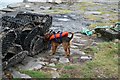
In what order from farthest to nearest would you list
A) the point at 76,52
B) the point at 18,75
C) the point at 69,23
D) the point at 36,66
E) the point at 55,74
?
the point at 69,23, the point at 76,52, the point at 36,66, the point at 55,74, the point at 18,75

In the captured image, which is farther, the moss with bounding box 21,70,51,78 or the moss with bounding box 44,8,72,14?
the moss with bounding box 44,8,72,14

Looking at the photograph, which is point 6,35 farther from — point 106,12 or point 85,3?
point 85,3

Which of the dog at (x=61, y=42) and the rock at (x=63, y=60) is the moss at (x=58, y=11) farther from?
the rock at (x=63, y=60)

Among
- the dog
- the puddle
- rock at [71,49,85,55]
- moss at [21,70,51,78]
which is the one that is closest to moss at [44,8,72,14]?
the puddle

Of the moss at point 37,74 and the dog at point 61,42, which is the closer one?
the moss at point 37,74

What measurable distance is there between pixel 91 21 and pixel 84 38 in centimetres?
385

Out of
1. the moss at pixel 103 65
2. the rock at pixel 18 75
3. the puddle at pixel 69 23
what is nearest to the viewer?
the rock at pixel 18 75

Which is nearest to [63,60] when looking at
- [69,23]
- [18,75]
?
[18,75]

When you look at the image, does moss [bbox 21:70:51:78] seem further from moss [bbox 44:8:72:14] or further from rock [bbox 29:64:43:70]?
moss [bbox 44:8:72:14]

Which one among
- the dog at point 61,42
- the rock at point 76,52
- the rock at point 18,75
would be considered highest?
the dog at point 61,42

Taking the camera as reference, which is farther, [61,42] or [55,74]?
[61,42]

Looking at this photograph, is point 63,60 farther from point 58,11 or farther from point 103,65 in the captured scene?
point 58,11

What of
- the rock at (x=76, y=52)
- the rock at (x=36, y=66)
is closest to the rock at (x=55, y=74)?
the rock at (x=36, y=66)

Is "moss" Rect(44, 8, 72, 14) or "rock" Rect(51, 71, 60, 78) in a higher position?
"moss" Rect(44, 8, 72, 14)
